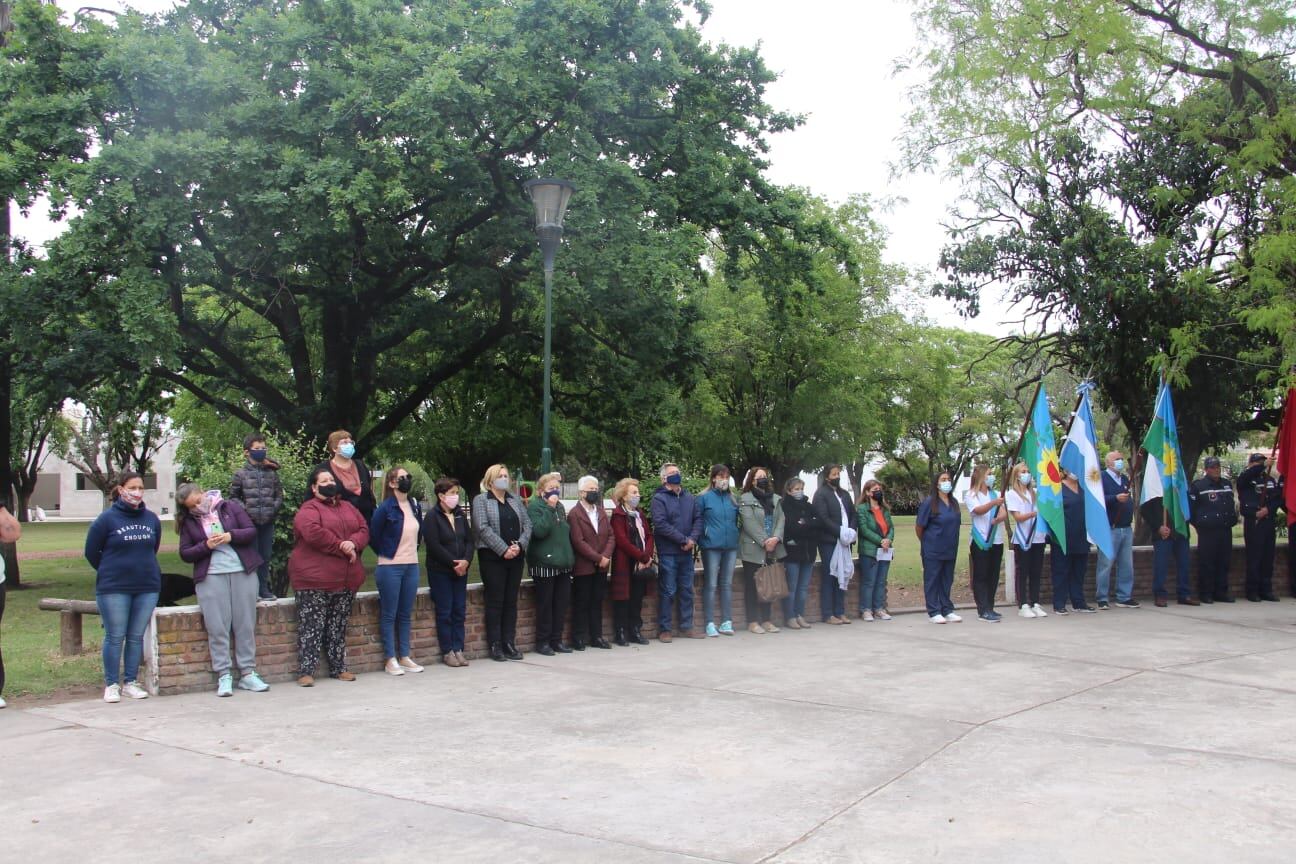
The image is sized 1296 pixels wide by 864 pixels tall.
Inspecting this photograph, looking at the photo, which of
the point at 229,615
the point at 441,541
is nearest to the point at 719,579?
the point at 441,541

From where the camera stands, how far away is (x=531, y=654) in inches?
428

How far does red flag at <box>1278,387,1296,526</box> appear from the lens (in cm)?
1499

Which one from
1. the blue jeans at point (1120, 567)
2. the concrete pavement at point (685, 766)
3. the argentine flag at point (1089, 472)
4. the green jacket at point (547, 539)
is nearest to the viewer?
the concrete pavement at point (685, 766)

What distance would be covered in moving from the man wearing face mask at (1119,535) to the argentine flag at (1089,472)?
0.16 m

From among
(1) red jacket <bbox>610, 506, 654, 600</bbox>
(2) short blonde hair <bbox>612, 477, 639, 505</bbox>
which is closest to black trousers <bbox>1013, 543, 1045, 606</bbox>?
(1) red jacket <bbox>610, 506, 654, 600</bbox>

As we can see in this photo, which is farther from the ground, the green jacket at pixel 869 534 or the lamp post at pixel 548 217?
the lamp post at pixel 548 217

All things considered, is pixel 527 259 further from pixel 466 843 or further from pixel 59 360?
pixel 466 843

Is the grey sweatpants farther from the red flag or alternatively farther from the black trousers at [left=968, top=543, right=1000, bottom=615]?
the red flag

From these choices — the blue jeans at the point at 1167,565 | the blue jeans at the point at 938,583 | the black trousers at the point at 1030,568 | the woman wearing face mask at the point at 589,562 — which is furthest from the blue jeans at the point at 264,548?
the blue jeans at the point at 1167,565

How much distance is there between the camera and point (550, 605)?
11.0 m

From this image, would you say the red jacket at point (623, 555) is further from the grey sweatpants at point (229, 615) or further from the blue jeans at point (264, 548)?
Answer: the grey sweatpants at point (229, 615)

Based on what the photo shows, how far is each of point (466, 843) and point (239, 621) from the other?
4576mm

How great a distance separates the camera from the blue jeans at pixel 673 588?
39.1 feet

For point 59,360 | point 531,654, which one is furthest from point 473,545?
point 59,360
